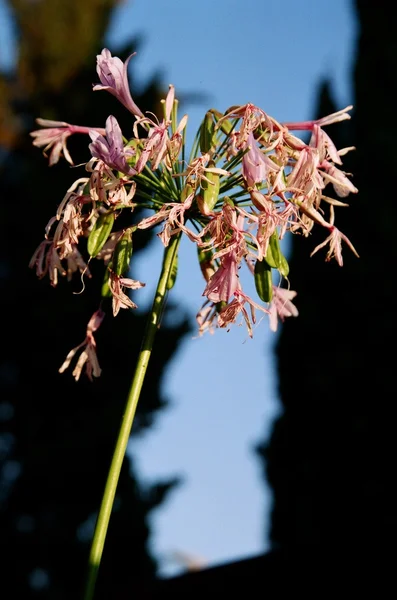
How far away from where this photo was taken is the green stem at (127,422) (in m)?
1.43

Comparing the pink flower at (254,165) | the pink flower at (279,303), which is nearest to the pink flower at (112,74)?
the pink flower at (254,165)

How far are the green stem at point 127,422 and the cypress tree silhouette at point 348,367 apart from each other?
5.82m

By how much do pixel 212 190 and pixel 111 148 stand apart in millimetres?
205

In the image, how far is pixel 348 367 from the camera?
8250 millimetres

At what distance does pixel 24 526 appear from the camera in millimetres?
8641

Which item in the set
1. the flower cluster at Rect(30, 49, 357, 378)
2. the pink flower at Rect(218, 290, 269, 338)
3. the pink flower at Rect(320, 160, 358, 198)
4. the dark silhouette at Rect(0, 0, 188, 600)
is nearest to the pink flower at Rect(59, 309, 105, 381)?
the flower cluster at Rect(30, 49, 357, 378)

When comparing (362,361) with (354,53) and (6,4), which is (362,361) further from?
(6,4)

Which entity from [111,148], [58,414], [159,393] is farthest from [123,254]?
[159,393]

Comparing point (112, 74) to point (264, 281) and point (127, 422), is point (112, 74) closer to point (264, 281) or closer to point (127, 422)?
point (264, 281)

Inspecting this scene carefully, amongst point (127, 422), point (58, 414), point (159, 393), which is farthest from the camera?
point (159, 393)

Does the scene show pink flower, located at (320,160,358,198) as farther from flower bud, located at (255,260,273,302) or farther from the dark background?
the dark background

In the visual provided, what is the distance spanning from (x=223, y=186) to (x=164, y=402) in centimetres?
774

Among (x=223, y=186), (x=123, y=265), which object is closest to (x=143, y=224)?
(x=123, y=265)

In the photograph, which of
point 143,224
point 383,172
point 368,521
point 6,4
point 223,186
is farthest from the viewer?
point 6,4
